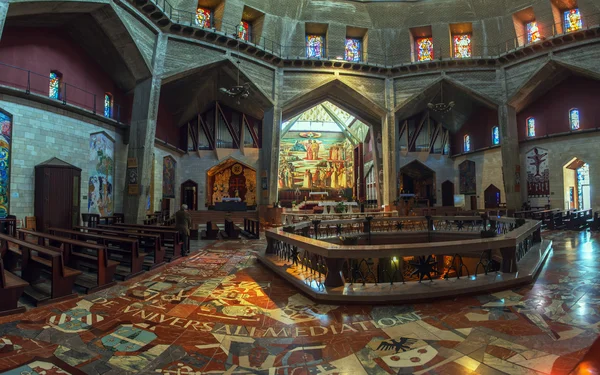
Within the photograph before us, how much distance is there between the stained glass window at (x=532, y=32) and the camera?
1761cm

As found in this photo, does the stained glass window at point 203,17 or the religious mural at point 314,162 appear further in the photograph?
the religious mural at point 314,162

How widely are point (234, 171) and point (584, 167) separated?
19983 mm

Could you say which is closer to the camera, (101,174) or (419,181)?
Answer: (101,174)

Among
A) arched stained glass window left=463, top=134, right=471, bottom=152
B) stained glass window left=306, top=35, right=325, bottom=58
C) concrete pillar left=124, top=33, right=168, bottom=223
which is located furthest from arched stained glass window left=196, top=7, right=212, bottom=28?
arched stained glass window left=463, top=134, right=471, bottom=152

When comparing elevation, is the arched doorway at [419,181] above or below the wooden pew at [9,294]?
above

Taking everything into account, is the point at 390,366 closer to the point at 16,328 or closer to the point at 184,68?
the point at 16,328

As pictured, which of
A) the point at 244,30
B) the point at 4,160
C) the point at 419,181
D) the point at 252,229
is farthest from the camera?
the point at 419,181

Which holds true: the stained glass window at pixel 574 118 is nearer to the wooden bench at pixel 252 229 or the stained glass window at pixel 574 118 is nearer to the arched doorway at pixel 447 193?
the arched doorway at pixel 447 193

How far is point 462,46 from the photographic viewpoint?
20.1 metres

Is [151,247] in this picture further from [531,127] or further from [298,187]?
[298,187]

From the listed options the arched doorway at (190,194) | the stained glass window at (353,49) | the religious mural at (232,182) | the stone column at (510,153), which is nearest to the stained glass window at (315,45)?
the stained glass window at (353,49)

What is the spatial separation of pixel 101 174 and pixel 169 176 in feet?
21.7

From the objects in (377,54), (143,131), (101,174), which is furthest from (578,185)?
(101,174)

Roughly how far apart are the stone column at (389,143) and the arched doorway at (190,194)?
1190cm
